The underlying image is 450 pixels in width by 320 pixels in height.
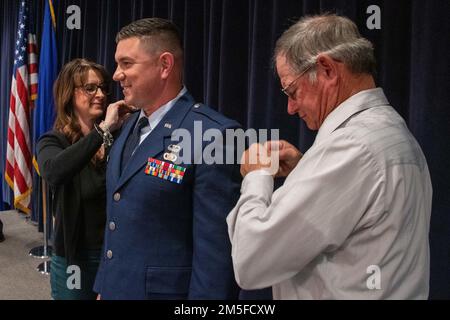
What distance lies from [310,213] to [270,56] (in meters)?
1.53

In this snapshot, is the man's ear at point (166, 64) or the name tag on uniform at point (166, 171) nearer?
the name tag on uniform at point (166, 171)

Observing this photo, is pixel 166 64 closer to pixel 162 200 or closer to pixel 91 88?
pixel 162 200

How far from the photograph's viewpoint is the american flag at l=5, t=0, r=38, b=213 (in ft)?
14.3

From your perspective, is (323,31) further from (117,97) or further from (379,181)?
(117,97)

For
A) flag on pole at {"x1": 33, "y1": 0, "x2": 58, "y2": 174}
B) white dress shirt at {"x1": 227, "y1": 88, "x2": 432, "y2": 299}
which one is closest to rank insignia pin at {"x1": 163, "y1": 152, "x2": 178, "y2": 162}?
white dress shirt at {"x1": 227, "y1": 88, "x2": 432, "y2": 299}

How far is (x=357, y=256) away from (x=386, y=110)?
1.04ft

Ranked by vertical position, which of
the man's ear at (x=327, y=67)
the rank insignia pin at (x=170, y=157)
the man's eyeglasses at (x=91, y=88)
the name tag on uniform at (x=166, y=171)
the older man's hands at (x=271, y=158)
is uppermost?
the man's ear at (x=327, y=67)

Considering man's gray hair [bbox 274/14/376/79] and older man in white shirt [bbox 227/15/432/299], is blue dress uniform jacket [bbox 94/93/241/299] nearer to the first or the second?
older man in white shirt [bbox 227/15/432/299]

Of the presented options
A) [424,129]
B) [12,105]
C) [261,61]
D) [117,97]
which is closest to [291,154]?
[424,129]

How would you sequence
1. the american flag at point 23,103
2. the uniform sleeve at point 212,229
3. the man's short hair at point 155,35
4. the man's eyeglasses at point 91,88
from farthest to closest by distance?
the american flag at point 23,103 < the man's eyeglasses at point 91,88 < the man's short hair at point 155,35 < the uniform sleeve at point 212,229

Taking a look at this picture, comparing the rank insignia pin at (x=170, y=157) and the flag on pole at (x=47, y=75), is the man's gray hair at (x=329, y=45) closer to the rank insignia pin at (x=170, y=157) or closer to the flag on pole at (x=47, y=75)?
the rank insignia pin at (x=170, y=157)

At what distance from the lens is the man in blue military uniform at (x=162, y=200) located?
1.27m

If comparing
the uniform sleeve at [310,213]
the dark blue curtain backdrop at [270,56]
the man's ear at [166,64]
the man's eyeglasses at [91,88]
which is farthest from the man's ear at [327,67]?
the man's eyeglasses at [91,88]

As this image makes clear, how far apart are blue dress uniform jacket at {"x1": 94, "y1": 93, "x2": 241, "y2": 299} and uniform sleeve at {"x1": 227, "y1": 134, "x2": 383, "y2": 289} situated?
36 cm
